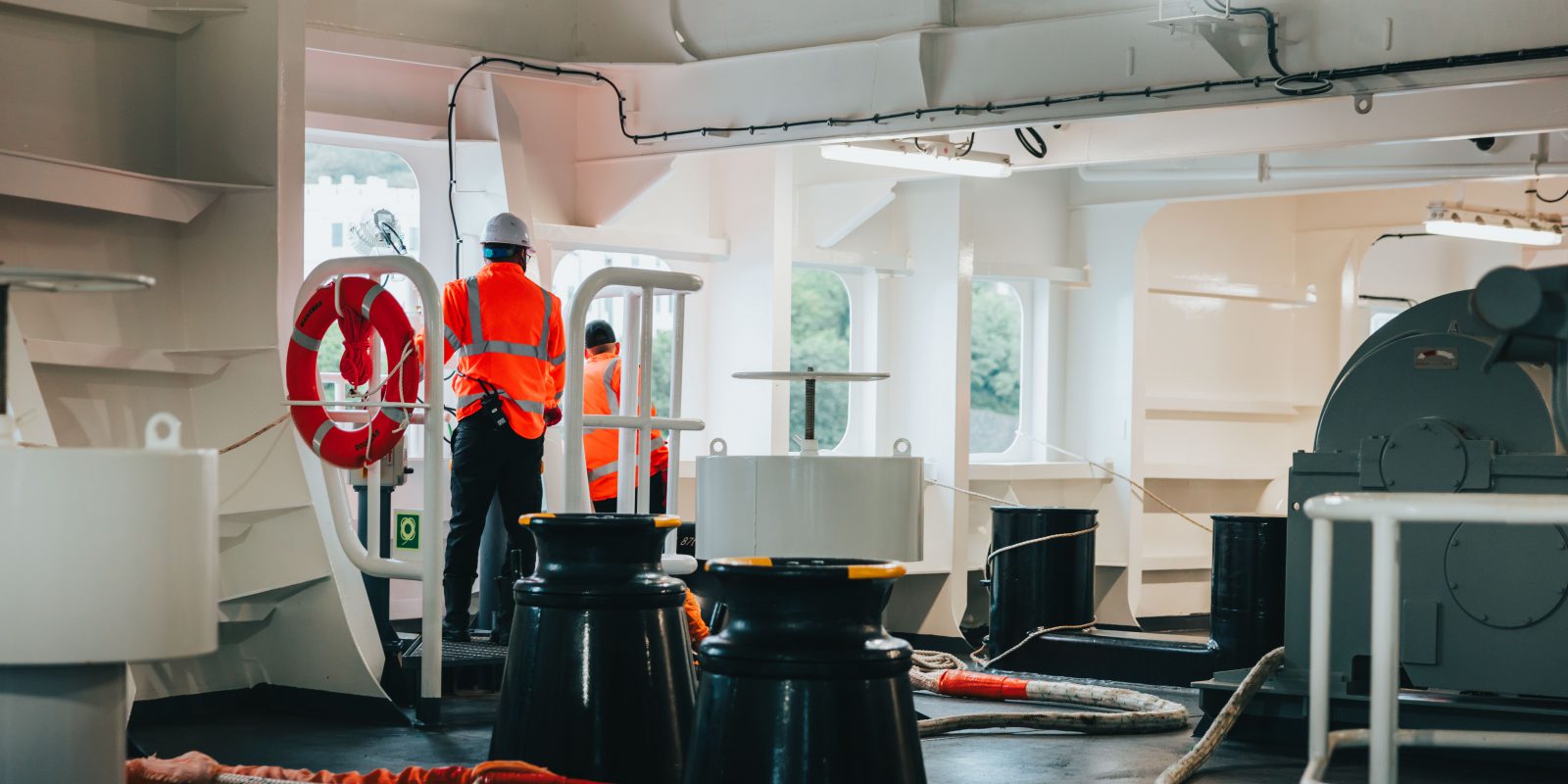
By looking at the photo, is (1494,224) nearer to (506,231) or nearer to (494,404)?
(506,231)

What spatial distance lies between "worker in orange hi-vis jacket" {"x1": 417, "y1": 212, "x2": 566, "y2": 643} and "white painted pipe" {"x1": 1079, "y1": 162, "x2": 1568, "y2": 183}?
5904mm

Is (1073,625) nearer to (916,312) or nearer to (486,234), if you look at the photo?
(916,312)

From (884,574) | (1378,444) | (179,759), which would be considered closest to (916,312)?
(1378,444)

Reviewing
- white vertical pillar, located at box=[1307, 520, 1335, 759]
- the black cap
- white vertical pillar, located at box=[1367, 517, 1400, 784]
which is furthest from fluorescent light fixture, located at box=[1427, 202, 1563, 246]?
white vertical pillar, located at box=[1367, 517, 1400, 784]

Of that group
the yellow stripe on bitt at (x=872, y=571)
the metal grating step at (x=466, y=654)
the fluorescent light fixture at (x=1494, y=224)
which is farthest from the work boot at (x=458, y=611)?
the fluorescent light fixture at (x=1494, y=224)

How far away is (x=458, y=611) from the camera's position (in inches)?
286

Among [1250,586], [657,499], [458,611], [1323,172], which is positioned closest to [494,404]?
[458,611]

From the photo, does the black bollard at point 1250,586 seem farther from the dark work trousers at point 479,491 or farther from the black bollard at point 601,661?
the black bollard at point 601,661

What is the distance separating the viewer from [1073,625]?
9070mm

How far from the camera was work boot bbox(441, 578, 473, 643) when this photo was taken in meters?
7.23

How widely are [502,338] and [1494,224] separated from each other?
8658mm

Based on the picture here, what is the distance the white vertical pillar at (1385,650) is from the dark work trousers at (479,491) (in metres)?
4.71

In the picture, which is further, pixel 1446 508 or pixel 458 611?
pixel 458 611

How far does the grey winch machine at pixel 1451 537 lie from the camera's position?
5.97 metres
